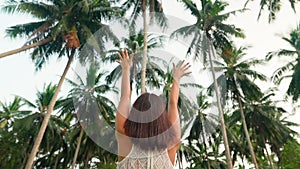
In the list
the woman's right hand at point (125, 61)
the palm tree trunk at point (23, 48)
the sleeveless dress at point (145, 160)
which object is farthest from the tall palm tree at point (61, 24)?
the sleeveless dress at point (145, 160)

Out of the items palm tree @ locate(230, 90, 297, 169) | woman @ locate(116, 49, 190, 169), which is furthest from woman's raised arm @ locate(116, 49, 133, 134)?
palm tree @ locate(230, 90, 297, 169)

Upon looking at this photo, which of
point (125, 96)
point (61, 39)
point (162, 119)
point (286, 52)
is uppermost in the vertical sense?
point (286, 52)

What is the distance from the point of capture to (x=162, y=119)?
218cm

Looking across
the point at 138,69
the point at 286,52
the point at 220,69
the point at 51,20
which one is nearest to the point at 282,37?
the point at 286,52

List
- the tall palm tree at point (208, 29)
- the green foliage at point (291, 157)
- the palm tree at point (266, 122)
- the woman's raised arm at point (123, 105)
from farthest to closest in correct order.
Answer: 1. the palm tree at point (266, 122)
2. the tall palm tree at point (208, 29)
3. the green foliage at point (291, 157)
4. the woman's raised arm at point (123, 105)

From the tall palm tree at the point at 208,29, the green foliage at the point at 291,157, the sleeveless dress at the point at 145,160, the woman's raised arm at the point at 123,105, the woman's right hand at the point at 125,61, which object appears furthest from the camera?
the tall palm tree at the point at 208,29

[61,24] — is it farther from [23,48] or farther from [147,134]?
[147,134]

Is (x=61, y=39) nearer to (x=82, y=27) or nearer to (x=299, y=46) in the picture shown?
(x=82, y=27)

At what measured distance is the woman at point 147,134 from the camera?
2121 mm

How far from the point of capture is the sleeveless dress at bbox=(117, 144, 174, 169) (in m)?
2.09

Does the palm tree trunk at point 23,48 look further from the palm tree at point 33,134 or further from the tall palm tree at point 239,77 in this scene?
the tall palm tree at point 239,77

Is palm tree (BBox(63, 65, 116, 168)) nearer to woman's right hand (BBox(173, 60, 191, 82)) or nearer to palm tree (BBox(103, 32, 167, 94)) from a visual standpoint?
palm tree (BBox(103, 32, 167, 94))

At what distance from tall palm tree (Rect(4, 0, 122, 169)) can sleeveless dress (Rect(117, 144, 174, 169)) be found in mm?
16608

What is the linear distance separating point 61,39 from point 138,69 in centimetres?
478
